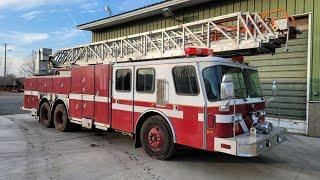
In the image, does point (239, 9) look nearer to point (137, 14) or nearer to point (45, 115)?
point (137, 14)

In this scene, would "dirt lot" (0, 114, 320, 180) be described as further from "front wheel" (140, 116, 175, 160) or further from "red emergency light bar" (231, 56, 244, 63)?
"red emergency light bar" (231, 56, 244, 63)

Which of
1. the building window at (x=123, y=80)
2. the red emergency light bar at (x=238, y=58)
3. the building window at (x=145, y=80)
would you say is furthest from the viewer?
the building window at (x=123, y=80)

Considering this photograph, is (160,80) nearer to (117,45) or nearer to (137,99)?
(137,99)

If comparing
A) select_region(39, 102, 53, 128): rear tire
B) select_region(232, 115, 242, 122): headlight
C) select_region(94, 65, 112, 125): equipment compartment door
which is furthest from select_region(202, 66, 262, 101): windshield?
select_region(39, 102, 53, 128): rear tire

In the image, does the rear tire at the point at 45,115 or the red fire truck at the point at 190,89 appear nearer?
the red fire truck at the point at 190,89

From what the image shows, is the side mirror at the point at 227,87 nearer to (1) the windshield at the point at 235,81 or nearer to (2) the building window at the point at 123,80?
(1) the windshield at the point at 235,81

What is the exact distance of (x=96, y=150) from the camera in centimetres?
878

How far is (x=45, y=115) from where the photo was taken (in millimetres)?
12695

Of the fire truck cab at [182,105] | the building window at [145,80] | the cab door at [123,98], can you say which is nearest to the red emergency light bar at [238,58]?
the fire truck cab at [182,105]

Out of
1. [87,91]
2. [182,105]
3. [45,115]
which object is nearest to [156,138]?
[182,105]

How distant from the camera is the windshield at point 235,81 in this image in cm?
688

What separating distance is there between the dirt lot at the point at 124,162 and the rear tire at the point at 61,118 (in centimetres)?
107

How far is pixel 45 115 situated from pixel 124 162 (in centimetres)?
596

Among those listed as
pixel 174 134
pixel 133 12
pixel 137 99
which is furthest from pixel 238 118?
pixel 133 12
